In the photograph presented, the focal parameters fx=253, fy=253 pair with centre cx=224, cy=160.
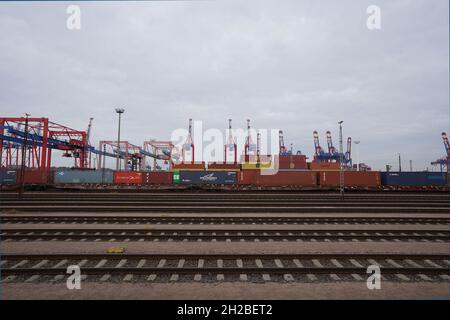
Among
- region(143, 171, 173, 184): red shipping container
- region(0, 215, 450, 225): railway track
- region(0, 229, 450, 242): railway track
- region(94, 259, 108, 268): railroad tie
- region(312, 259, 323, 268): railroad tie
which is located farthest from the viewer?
region(143, 171, 173, 184): red shipping container

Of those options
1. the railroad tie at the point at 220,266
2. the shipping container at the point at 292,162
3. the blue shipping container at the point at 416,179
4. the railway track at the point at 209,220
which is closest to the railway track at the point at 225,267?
the railroad tie at the point at 220,266

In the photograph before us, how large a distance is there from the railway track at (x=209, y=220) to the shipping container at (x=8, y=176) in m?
28.9

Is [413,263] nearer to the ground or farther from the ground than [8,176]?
nearer to the ground

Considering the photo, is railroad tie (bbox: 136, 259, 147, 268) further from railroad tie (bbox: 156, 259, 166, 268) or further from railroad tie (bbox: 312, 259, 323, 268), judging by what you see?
railroad tie (bbox: 312, 259, 323, 268)

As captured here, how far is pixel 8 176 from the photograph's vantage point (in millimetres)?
36344

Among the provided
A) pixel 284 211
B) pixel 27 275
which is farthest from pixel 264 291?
pixel 284 211

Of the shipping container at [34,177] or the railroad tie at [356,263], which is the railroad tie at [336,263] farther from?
the shipping container at [34,177]

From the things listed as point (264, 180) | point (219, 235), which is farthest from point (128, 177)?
point (219, 235)

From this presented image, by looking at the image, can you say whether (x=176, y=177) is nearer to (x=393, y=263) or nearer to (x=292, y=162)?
(x=292, y=162)

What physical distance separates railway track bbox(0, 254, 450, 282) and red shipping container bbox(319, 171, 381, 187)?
2849 cm

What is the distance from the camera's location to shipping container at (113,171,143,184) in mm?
38188

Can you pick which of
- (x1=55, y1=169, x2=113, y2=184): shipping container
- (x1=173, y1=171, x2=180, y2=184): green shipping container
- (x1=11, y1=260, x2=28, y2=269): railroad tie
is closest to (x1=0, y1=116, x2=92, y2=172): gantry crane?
(x1=55, y1=169, x2=113, y2=184): shipping container

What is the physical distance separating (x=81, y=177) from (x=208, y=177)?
20692mm

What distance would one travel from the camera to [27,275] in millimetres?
6484
